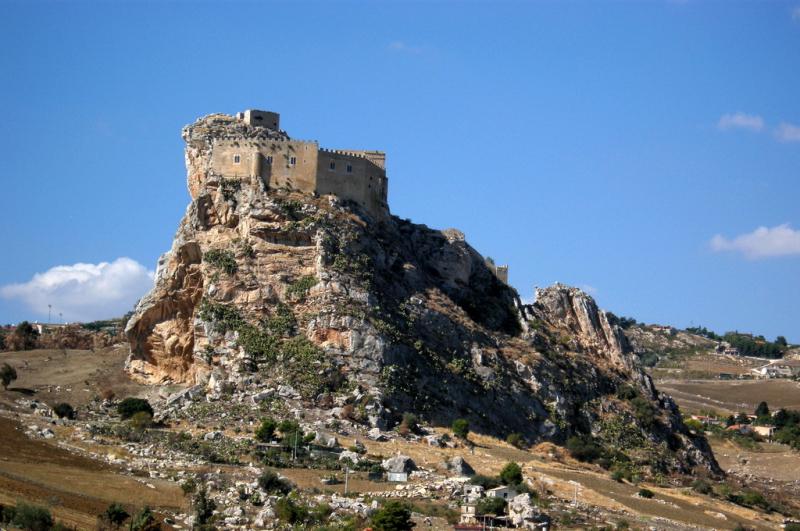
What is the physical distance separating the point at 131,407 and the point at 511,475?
1890cm

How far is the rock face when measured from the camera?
73875 millimetres

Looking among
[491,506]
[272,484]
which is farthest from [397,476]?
[272,484]

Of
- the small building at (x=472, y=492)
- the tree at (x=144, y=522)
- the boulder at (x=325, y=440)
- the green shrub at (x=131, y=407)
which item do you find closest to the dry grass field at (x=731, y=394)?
the green shrub at (x=131, y=407)

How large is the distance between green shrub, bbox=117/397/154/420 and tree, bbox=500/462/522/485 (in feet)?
56.8

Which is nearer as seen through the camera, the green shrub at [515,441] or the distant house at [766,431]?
the green shrub at [515,441]

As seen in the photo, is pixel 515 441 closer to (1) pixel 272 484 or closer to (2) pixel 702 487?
(2) pixel 702 487

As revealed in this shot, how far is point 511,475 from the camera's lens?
218 ft

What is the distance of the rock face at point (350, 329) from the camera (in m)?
73.9

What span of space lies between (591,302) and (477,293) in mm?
9817

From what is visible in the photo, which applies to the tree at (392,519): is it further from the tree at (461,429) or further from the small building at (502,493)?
the tree at (461,429)

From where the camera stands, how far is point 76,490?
5688 cm

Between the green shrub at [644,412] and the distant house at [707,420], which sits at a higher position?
the distant house at [707,420]

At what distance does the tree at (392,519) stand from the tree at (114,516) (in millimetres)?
9073

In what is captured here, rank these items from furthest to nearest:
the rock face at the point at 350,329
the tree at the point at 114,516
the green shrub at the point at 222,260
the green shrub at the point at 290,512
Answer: the green shrub at the point at 222,260 → the rock face at the point at 350,329 → the green shrub at the point at 290,512 → the tree at the point at 114,516
